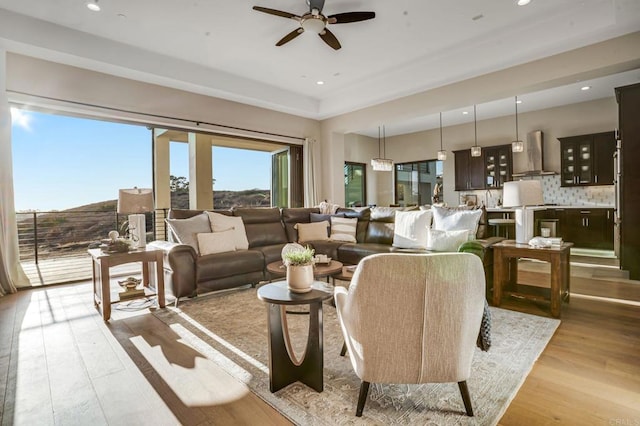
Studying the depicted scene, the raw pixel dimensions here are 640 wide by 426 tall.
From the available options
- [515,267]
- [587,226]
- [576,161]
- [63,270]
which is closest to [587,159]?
[576,161]

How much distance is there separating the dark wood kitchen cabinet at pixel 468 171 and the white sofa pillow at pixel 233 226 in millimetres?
6064

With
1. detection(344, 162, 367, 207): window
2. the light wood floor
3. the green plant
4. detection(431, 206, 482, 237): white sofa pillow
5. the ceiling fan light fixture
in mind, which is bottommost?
the light wood floor

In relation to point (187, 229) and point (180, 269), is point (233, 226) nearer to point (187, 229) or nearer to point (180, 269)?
point (187, 229)

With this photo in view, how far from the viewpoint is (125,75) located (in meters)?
4.53

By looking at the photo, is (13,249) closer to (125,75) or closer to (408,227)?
(125,75)

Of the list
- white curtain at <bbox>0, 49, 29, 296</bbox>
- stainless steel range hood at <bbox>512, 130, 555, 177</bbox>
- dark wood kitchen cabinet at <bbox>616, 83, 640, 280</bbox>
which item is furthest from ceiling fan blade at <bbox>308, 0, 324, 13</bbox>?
stainless steel range hood at <bbox>512, 130, 555, 177</bbox>

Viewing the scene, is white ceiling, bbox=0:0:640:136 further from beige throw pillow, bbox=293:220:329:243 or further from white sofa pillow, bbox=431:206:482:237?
beige throw pillow, bbox=293:220:329:243

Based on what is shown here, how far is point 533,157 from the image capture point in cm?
703

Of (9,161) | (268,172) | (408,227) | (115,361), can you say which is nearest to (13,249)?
(9,161)

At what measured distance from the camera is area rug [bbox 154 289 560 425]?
1585 mm

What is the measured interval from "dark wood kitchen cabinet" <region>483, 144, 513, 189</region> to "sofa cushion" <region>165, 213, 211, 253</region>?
6763 millimetres

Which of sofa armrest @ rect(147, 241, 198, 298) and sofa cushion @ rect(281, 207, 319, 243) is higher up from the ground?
sofa cushion @ rect(281, 207, 319, 243)

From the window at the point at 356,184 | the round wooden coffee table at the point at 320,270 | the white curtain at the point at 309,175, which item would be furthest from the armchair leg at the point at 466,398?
the window at the point at 356,184

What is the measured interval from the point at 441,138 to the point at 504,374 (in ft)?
24.9
